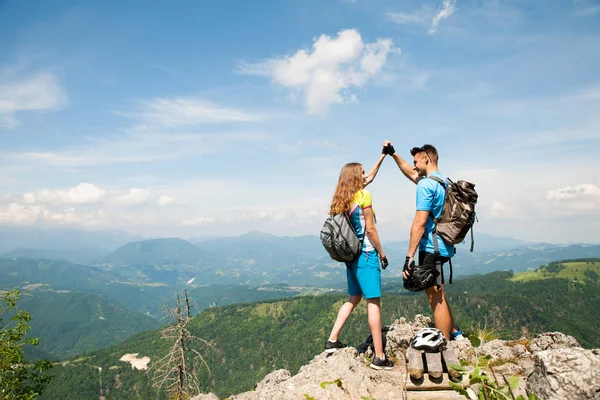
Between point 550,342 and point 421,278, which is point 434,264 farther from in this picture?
point 550,342

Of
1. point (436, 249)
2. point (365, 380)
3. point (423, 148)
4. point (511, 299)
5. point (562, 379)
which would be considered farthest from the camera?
point (511, 299)

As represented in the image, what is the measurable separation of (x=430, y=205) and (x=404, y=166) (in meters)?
1.44

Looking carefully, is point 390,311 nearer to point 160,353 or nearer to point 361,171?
point 160,353

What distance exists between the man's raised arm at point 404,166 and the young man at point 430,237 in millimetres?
381

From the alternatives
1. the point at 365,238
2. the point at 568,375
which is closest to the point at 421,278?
the point at 365,238

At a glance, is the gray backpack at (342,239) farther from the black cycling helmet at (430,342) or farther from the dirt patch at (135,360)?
the dirt patch at (135,360)

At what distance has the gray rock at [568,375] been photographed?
2652 mm

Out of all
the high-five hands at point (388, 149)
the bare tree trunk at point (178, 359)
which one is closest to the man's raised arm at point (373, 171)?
the high-five hands at point (388, 149)

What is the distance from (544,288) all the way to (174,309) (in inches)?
9132

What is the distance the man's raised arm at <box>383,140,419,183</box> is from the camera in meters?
6.22

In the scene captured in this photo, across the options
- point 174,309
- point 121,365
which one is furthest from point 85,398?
point 174,309

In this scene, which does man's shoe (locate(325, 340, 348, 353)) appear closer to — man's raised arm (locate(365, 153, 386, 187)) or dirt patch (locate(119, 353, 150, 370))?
man's raised arm (locate(365, 153, 386, 187))

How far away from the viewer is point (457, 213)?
520 cm

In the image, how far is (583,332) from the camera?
13875 centimetres
